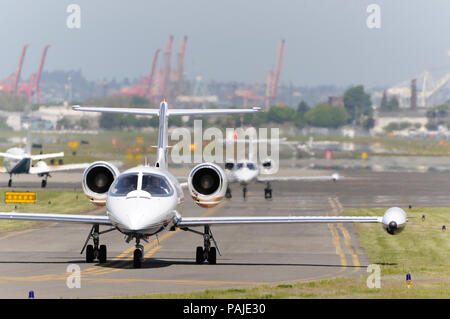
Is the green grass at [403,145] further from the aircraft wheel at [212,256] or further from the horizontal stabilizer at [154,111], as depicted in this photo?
the aircraft wheel at [212,256]

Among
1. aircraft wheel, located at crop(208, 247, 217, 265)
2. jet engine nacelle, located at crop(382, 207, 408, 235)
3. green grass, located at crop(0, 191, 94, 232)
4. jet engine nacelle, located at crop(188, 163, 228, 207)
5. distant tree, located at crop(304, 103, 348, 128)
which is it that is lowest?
green grass, located at crop(0, 191, 94, 232)

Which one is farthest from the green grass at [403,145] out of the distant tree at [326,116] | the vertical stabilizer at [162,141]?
the vertical stabilizer at [162,141]

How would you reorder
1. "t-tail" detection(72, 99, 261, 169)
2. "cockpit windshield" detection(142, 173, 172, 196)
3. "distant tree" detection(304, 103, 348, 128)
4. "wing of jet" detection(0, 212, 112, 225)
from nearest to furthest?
"cockpit windshield" detection(142, 173, 172, 196)
"wing of jet" detection(0, 212, 112, 225)
"t-tail" detection(72, 99, 261, 169)
"distant tree" detection(304, 103, 348, 128)

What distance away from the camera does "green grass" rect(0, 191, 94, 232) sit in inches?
1653

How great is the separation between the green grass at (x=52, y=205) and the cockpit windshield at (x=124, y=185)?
605 inches

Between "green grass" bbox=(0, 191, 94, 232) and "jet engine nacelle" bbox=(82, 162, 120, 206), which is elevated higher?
"jet engine nacelle" bbox=(82, 162, 120, 206)

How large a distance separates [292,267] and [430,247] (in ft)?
27.4

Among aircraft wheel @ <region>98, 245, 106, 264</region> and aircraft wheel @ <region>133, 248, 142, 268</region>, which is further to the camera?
aircraft wheel @ <region>98, 245, 106, 264</region>

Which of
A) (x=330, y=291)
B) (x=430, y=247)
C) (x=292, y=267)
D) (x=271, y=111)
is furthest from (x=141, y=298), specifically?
(x=271, y=111)

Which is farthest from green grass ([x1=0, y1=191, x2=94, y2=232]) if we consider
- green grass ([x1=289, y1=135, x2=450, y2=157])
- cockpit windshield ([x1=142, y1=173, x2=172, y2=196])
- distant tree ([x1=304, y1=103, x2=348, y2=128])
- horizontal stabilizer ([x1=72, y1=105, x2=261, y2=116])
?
distant tree ([x1=304, y1=103, x2=348, y2=128])

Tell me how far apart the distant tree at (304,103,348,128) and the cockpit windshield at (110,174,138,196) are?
154 meters

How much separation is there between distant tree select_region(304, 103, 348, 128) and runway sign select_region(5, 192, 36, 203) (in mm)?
130721

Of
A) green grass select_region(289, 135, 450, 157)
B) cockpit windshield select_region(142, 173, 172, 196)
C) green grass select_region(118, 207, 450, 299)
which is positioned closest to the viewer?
green grass select_region(118, 207, 450, 299)

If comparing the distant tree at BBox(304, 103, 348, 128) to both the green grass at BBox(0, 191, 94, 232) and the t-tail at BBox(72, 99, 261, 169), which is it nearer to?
the green grass at BBox(0, 191, 94, 232)
